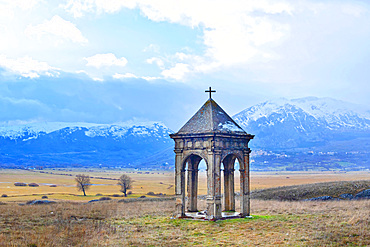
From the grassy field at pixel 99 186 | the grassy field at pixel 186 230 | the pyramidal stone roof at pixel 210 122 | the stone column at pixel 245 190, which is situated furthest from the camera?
the grassy field at pixel 99 186

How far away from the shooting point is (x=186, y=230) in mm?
20031

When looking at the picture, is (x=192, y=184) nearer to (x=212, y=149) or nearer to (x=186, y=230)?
(x=212, y=149)

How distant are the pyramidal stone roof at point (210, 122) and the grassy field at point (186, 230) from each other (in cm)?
501

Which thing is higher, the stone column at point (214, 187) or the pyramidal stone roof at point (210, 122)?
the pyramidal stone roof at point (210, 122)

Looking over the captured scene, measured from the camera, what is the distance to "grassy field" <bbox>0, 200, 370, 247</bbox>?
1673cm

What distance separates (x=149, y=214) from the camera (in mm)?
26906

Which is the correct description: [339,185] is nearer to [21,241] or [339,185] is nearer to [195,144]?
[195,144]

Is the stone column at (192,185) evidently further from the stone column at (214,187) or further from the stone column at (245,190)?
the stone column at (214,187)

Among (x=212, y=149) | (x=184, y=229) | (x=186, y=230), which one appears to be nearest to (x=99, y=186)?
(x=212, y=149)

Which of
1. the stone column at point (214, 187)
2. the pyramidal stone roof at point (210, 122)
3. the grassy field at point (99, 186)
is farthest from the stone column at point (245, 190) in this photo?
the grassy field at point (99, 186)

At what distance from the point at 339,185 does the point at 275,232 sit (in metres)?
23.9

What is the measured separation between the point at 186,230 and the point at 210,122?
6.46 m

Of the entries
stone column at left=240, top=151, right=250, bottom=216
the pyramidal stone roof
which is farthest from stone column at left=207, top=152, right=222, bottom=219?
stone column at left=240, top=151, right=250, bottom=216

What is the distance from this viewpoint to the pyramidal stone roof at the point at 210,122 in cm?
2336
